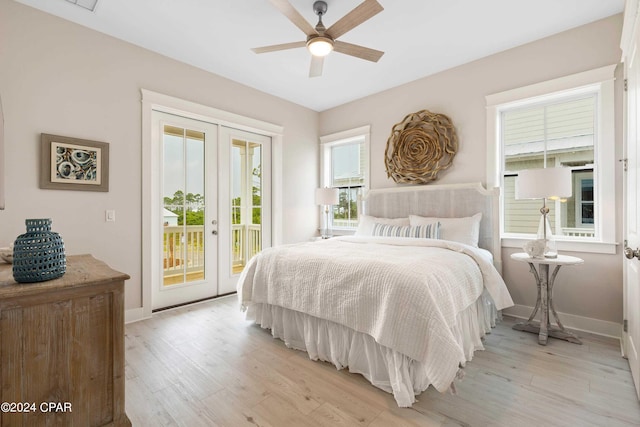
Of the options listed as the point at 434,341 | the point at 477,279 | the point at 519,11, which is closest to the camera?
the point at 434,341

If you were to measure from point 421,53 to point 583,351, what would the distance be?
3072mm

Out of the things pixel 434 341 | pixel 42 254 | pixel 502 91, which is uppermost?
pixel 502 91

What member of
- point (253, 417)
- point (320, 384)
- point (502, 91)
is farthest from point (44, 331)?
point (502, 91)

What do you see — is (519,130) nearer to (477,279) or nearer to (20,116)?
(477,279)

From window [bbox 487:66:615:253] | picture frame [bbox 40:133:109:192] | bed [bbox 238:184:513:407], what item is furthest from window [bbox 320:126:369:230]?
picture frame [bbox 40:133:109:192]

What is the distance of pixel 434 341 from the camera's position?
1604 millimetres

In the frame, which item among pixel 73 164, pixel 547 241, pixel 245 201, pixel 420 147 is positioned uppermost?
pixel 420 147

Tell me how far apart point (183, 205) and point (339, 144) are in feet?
8.51

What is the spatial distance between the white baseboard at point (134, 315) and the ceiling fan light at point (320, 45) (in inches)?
116

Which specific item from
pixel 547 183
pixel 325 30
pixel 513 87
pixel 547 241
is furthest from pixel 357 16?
pixel 547 241

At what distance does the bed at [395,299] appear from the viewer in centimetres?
168

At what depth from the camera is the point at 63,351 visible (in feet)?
3.77

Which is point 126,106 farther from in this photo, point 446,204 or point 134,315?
point 446,204

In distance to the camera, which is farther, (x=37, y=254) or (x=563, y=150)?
(x=563, y=150)
